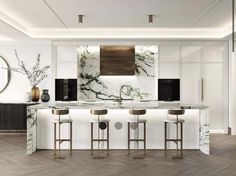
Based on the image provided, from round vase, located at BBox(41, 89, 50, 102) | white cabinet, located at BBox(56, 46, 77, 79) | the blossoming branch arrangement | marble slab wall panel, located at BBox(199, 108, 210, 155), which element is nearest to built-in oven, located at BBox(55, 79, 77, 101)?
white cabinet, located at BBox(56, 46, 77, 79)

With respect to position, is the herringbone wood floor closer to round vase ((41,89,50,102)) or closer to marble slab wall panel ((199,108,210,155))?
marble slab wall panel ((199,108,210,155))

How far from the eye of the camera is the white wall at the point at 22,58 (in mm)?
8516

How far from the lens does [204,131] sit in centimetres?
584

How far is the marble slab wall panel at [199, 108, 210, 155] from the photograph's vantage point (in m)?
5.77

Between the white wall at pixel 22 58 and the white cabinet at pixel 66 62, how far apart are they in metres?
0.72

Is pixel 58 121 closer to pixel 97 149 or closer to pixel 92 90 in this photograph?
pixel 97 149

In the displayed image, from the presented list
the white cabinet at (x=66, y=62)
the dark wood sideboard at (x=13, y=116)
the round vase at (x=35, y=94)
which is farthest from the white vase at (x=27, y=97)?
the white cabinet at (x=66, y=62)

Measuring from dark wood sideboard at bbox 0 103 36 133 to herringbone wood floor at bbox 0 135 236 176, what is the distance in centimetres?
174

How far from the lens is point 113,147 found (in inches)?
240

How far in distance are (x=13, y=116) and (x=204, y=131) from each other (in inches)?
205

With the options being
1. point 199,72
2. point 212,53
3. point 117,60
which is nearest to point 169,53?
point 199,72

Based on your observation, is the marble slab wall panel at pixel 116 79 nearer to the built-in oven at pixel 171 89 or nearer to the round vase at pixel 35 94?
the built-in oven at pixel 171 89

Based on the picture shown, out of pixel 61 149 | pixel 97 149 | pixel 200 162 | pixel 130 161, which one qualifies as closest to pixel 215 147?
pixel 200 162

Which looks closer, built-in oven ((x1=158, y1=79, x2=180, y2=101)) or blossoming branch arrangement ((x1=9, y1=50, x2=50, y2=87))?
built-in oven ((x1=158, y1=79, x2=180, y2=101))
